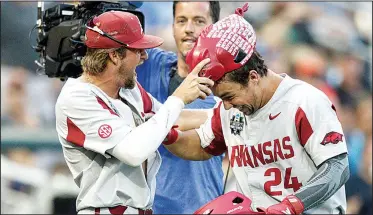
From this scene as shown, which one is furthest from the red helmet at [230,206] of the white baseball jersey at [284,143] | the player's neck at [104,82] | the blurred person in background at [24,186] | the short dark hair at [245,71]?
the blurred person in background at [24,186]

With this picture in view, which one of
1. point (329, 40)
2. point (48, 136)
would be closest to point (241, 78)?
point (48, 136)

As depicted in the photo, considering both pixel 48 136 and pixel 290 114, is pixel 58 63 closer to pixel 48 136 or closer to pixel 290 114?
pixel 290 114

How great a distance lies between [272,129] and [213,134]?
0.42 metres

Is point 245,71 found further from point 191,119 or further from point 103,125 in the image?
point 191,119

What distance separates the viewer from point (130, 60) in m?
3.96

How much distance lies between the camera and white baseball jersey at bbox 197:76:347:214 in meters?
3.69

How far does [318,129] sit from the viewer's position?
12.1 feet

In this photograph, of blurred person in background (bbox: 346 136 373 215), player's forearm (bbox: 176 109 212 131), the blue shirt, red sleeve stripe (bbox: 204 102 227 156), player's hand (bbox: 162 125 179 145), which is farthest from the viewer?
blurred person in background (bbox: 346 136 373 215)

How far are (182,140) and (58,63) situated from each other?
30.7 inches

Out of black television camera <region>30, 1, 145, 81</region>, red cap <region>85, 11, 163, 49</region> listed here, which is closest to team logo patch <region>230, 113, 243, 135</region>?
red cap <region>85, 11, 163, 49</region>

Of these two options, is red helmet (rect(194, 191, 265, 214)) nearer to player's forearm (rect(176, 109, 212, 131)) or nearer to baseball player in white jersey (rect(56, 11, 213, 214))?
baseball player in white jersey (rect(56, 11, 213, 214))

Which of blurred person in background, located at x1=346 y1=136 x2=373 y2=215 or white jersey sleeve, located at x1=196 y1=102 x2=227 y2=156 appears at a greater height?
Answer: white jersey sleeve, located at x1=196 y1=102 x2=227 y2=156

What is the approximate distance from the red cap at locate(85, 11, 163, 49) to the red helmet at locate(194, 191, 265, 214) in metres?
0.82

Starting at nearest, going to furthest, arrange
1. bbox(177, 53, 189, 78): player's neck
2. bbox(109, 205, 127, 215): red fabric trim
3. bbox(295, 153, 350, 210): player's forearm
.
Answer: bbox(295, 153, 350, 210): player's forearm < bbox(109, 205, 127, 215): red fabric trim < bbox(177, 53, 189, 78): player's neck
